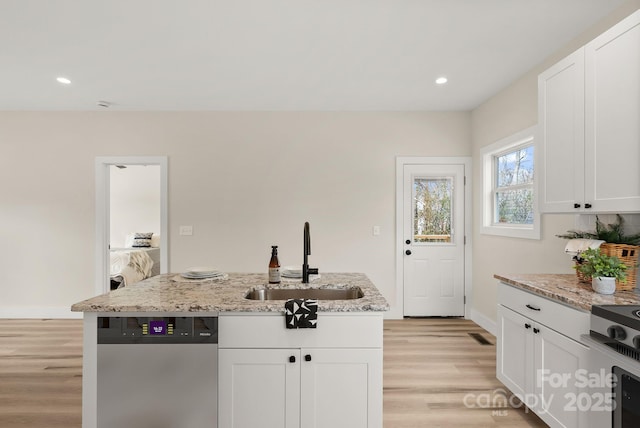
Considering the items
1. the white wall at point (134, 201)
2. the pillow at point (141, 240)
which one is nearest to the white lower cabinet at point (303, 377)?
the pillow at point (141, 240)

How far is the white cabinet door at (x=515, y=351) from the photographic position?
205cm

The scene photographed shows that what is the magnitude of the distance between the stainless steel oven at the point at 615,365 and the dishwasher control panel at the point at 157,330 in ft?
5.76

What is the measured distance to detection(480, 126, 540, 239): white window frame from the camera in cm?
308

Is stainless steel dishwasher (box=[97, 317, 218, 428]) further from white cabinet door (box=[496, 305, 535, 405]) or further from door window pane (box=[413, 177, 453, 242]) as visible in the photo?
door window pane (box=[413, 177, 453, 242])

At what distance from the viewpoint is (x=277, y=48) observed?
8.87 feet

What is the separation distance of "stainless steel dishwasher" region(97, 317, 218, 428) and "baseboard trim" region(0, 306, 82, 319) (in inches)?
136

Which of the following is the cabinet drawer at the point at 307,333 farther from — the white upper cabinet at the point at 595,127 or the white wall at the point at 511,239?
the white wall at the point at 511,239

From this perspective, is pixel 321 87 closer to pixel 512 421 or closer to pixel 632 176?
pixel 632 176

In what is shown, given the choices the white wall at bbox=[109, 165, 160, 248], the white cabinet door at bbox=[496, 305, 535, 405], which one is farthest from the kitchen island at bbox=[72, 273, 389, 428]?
the white wall at bbox=[109, 165, 160, 248]

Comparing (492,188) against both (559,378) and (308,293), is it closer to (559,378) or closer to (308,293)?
(559,378)

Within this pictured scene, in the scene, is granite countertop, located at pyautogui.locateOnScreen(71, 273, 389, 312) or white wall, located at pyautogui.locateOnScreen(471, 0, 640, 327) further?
white wall, located at pyautogui.locateOnScreen(471, 0, 640, 327)

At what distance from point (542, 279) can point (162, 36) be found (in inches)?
127

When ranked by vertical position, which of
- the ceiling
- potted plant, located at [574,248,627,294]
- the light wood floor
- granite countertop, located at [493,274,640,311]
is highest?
the ceiling

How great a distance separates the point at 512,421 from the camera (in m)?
2.19
